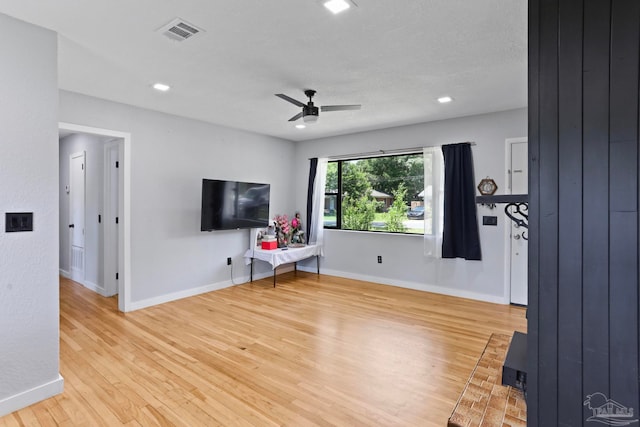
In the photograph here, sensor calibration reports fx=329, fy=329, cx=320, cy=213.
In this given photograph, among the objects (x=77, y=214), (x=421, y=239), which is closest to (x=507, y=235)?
(x=421, y=239)

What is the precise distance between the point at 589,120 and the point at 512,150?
3607 mm

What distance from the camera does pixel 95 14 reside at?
208 cm

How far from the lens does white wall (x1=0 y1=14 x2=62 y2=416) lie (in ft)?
6.81

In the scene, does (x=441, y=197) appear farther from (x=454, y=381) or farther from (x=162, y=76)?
(x=162, y=76)

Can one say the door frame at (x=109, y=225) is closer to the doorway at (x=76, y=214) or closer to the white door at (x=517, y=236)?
the doorway at (x=76, y=214)

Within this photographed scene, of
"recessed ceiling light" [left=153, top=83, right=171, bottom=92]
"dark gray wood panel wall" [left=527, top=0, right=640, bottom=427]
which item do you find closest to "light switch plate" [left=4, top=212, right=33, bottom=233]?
"recessed ceiling light" [left=153, top=83, right=171, bottom=92]

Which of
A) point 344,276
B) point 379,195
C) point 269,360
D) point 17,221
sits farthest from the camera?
point 344,276

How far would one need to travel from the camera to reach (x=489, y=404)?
144cm

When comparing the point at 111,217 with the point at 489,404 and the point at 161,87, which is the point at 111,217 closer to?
the point at 161,87

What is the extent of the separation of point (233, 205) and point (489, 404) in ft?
13.5

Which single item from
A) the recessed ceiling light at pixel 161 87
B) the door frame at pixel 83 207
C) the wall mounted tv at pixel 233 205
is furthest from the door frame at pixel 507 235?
the door frame at pixel 83 207

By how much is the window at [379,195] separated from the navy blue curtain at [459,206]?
28cm

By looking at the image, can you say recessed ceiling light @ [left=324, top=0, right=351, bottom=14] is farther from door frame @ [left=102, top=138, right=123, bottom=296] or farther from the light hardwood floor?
door frame @ [left=102, top=138, right=123, bottom=296]

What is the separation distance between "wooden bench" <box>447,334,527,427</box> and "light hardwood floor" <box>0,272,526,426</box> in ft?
1.89
